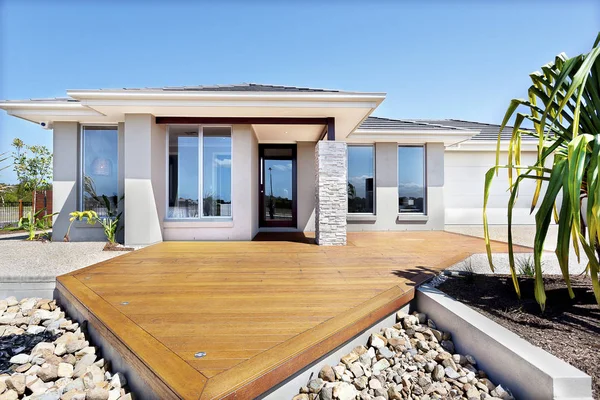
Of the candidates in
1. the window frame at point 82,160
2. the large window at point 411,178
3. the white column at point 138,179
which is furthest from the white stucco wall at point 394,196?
Result: the window frame at point 82,160

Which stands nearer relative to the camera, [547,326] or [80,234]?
[547,326]

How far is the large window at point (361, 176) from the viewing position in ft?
32.6

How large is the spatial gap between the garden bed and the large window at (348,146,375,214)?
624cm

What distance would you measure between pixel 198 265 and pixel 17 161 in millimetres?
18744

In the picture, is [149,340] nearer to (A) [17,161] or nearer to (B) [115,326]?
(B) [115,326]

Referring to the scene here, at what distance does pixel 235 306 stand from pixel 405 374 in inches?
61.8

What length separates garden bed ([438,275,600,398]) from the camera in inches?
78.7

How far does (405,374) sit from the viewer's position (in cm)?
220

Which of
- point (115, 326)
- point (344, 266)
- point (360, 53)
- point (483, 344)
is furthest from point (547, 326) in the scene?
point (360, 53)

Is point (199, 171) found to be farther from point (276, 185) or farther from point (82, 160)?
point (276, 185)

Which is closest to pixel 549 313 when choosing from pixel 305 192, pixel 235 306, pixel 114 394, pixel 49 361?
pixel 235 306

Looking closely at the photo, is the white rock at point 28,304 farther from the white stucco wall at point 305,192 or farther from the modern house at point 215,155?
the white stucco wall at point 305,192

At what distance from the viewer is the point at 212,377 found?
66.1 inches

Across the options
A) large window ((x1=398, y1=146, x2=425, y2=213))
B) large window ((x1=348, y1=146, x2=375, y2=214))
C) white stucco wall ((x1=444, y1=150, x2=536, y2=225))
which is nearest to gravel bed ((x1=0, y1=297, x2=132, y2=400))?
large window ((x1=348, y1=146, x2=375, y2=214))
